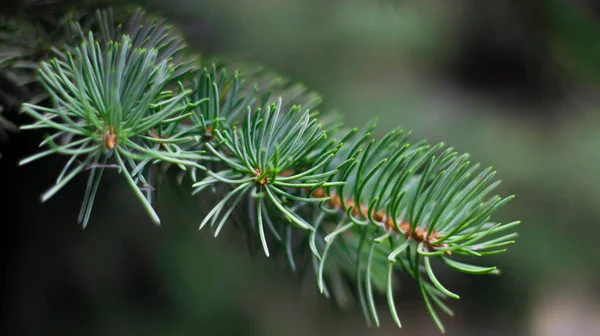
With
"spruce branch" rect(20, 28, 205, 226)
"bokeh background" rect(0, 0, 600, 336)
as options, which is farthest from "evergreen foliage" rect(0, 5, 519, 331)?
"bokeh background" rect(0, 0, 600, 336)

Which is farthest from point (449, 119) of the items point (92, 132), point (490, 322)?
point (92, 132)

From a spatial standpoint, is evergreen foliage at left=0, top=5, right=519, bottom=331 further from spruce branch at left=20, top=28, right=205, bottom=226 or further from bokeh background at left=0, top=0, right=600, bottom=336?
bokeh background at left=0, top=0, right=600, bottom=336

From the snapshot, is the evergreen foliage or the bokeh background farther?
the bokeh background

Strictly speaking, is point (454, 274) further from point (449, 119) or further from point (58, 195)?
point (58, 195)

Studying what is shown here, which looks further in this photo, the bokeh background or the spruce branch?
the bokeh background

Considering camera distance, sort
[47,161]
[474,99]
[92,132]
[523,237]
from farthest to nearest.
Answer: [474,99] → [523,237] → [47,161] → [92,132]

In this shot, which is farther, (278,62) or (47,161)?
(278,62)
